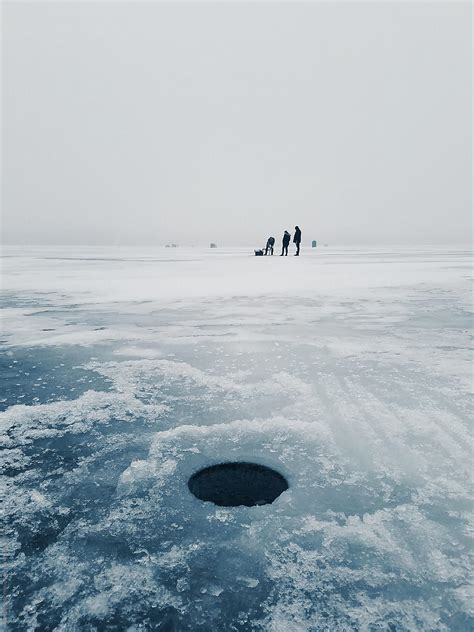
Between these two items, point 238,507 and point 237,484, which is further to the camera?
point 237,484

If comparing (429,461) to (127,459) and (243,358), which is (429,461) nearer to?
(127,459)

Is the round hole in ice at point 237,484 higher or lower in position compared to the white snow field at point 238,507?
lower

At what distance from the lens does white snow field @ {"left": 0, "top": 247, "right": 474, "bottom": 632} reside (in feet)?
3.31

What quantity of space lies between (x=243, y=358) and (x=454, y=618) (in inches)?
92.9

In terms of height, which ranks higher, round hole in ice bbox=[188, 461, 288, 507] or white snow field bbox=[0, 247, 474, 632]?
white snow field bbox=[0, 247, 474, 632]

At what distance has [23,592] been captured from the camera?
1025mm

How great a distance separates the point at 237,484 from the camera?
1.62 meters

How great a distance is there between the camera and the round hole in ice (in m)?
1.52

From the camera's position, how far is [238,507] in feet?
4.65

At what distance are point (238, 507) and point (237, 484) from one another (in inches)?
7.8

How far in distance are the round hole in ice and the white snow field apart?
0.04 metres

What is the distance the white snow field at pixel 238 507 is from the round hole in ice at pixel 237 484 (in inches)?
1.6

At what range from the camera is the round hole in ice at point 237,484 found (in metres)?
1.52

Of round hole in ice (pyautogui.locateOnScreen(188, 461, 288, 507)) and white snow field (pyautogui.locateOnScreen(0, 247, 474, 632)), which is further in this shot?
round hole in ice (pyautogui.locateOnScreen(188, 461, 288, 507))
